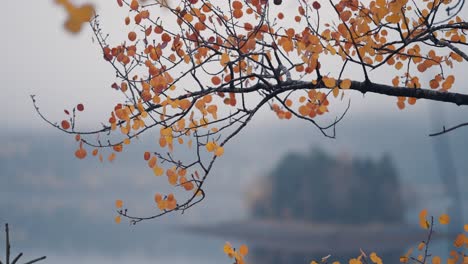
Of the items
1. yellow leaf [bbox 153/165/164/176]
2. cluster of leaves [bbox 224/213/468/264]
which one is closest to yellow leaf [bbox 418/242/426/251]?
cluster of leaves [bbox 224/213/468/264]

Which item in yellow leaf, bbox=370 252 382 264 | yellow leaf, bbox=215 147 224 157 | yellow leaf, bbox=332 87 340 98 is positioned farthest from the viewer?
yellow leaf, bbox=370 252 382 264

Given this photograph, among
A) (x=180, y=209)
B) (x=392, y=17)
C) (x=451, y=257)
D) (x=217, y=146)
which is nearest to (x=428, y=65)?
(x=392, y=17)

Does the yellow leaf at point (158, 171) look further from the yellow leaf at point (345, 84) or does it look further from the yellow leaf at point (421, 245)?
the yellow leaf at point (421, 245)

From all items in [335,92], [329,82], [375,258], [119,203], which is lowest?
[375,258]

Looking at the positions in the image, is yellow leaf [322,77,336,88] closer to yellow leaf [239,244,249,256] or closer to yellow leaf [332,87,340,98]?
yellow leaf [332,87,340,98]

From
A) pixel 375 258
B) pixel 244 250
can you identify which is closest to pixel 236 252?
pixel 244 250

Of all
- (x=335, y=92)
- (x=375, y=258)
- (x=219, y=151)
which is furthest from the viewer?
(x=375, y=258)

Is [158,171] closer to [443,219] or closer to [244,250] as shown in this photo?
[244,250]

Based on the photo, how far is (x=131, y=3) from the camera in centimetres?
579

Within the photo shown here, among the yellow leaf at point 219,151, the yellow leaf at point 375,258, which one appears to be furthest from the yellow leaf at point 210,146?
the yellow leaf at point 375,258

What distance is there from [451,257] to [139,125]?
3.49 m

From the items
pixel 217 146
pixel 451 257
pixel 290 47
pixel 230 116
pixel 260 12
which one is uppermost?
pixel 260 12

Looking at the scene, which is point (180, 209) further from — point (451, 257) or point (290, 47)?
point (451, 257)

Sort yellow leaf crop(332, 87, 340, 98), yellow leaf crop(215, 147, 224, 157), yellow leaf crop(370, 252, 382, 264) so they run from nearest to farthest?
1. yellow leaf crop(332, 87, 340, 98)
2. yellow leaf crop(215, 147, 224, 157)
3. yellow leaf crop(370, 252, 382, 264)
